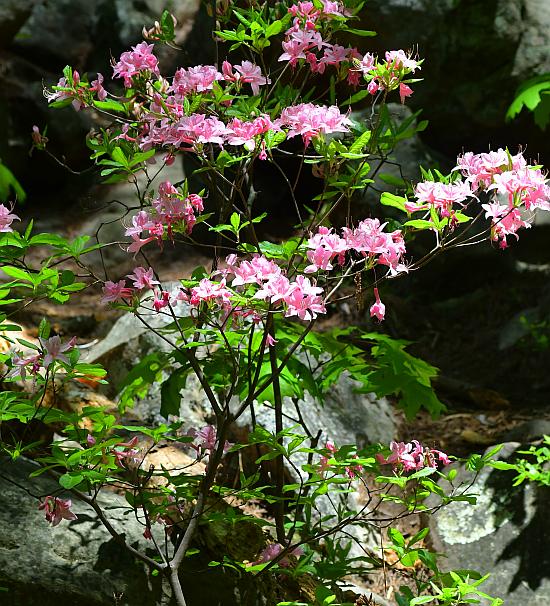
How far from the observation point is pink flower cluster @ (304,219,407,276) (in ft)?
5.70

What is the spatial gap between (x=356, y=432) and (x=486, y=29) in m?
4.44

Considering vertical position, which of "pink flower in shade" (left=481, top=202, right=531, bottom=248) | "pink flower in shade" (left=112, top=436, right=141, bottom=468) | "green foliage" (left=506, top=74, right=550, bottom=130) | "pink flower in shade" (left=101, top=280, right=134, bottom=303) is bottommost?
"pink flower in shade" (left=112, top=436, right=141, bottom=468)

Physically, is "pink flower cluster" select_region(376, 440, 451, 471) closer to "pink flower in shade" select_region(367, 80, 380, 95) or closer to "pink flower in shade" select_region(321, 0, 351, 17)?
"pink flower in shade" select_region(367, 80, 380, 95)

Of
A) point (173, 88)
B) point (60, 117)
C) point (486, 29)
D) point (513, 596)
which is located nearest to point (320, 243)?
point (173, 88)

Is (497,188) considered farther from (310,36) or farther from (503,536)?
(503,536)

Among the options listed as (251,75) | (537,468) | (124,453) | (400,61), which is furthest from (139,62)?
(537,468)

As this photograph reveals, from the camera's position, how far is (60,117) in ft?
29.2

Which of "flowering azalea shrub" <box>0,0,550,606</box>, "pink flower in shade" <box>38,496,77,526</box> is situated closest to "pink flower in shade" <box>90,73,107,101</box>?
"flowering azalea shrub" <box>0,0,550,606</box>

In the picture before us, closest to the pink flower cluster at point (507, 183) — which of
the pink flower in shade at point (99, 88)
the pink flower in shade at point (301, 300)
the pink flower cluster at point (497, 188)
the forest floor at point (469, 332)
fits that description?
the pink flower cluster at point (497, 188)

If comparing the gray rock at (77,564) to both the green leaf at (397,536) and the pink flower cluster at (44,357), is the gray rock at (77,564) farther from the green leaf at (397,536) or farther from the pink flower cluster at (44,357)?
the green leaf at (397,536)

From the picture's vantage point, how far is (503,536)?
332cm

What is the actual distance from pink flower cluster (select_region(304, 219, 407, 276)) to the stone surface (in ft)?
5.90

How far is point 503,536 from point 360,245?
2.13m

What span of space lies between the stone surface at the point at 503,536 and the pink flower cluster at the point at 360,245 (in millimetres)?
1800
